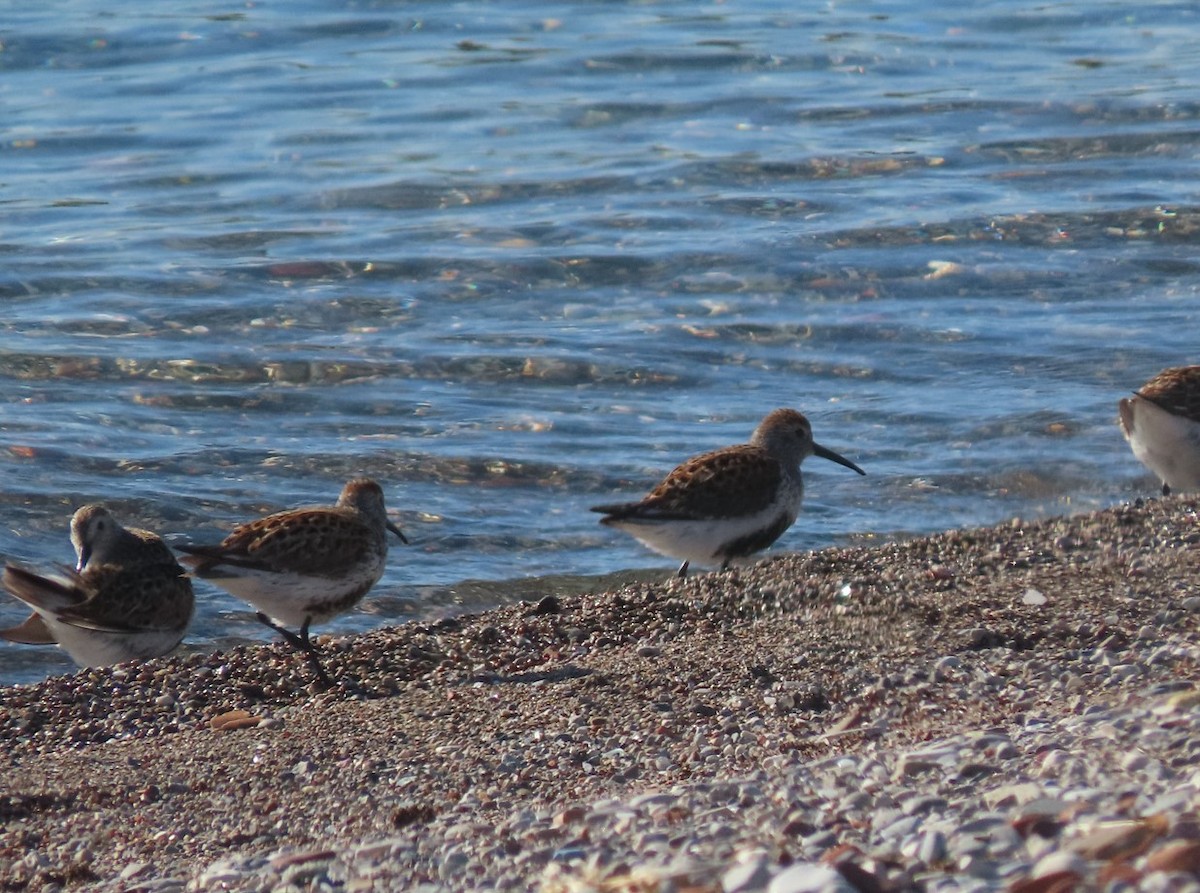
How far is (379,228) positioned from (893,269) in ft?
13.6

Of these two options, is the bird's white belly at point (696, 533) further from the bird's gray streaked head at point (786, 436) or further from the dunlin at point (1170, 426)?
the dunlin at point (1170, 426)

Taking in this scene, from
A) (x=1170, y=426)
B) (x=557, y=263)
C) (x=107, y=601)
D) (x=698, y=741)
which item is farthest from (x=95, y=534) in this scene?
(x=557, y=263)

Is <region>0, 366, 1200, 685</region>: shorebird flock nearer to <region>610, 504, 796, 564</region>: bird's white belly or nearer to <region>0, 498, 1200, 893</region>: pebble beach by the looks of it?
<region>610, 504, 796, 564</region>: bird's white belly

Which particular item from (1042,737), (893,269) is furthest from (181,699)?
(893,269)

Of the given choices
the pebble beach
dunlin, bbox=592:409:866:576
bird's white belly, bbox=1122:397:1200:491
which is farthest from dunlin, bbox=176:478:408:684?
bird's white belly, bbox=1122:397:1200:491

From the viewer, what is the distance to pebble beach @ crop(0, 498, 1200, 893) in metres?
4.24

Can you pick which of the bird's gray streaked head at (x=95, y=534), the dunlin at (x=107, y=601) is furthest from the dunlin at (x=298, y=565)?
the bird's gray streaked head at (x=95, y=534)

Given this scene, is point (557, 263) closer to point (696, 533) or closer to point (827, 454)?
point (827, 454)

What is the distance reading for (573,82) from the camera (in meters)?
20.2

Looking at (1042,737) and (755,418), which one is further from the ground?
(1042,737)

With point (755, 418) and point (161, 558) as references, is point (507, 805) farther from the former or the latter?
point (755, 418)

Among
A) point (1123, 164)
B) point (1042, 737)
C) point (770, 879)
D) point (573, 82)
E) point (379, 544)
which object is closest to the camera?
point (770, 879)

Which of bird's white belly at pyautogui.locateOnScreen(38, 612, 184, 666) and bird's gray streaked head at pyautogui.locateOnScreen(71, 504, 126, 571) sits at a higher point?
bird's gray streaked head at pyautogui.locateOnScreen(71, 504, 126, 571)

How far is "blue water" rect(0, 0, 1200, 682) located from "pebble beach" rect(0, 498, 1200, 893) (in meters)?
1.68
